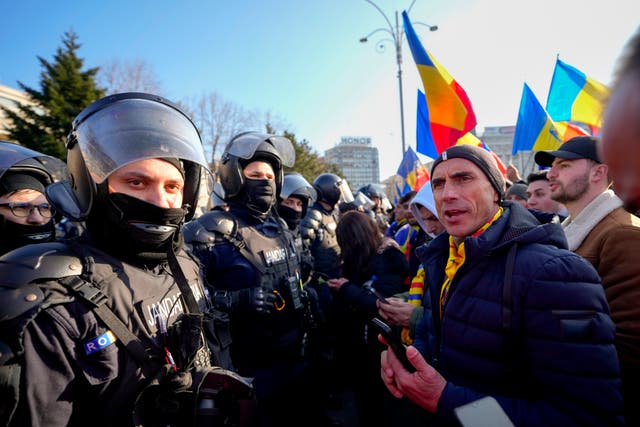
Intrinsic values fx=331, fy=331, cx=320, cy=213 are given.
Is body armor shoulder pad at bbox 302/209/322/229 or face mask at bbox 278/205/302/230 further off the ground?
face mask at bbox 278/205/302/230

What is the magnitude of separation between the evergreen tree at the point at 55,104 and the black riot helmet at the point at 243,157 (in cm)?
1881

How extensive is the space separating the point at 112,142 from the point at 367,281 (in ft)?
10.2

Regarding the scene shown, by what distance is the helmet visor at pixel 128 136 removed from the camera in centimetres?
163

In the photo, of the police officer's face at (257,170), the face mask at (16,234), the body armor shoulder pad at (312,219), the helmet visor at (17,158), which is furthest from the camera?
the body armor shoulder pad at (312,219)

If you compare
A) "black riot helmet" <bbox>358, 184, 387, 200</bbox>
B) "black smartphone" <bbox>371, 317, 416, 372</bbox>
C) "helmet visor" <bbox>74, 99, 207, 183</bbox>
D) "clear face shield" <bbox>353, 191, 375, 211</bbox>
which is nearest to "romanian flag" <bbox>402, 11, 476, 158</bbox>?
"black smartphone" <bbox>371, 317, 416, 372</bbox>

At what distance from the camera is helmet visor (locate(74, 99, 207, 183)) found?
1631 mm

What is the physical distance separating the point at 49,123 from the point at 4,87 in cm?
1554

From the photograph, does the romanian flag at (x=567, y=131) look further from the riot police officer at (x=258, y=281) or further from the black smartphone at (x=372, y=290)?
the riot police officer at (x=258, y=281)

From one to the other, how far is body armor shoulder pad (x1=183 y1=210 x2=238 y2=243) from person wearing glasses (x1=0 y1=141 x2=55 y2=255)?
1.09 meters

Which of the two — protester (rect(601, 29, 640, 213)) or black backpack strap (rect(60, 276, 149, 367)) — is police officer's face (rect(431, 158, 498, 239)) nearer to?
protester (rect(601, 29, 640, 213))

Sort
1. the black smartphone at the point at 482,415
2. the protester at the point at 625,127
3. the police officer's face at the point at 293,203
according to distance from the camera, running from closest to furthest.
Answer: the protester at the point at 625,127, the black smartphone at the point at 482,415, the police officer's face at the point at 293,203

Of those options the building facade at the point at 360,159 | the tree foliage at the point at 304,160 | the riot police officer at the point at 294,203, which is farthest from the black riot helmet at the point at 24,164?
the building facade at the point at 360,159

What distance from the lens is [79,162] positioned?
5.56ft

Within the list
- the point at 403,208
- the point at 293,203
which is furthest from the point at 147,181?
the point at 403,208
